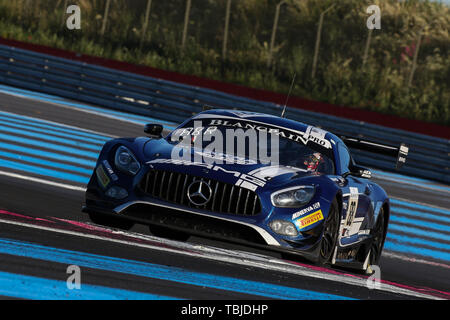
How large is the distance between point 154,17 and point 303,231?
34118mm

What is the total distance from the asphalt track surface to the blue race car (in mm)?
286

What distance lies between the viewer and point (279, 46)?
37.4 metres


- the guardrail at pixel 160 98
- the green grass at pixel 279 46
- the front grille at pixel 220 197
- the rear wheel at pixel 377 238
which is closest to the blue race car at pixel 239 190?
the front grille at pixel 220 197

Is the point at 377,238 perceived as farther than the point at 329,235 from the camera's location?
Yes

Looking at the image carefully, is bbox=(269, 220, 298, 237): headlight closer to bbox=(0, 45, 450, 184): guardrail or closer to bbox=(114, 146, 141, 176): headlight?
bbox=(114, 146, 141, 176): headlight

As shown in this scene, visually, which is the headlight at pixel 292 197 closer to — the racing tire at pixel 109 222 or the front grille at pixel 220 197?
the front grille at pixel 220 197

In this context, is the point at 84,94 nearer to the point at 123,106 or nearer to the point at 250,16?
the point at 123,106

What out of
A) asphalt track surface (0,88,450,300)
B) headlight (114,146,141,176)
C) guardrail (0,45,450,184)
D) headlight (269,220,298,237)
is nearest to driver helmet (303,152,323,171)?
asphalt track surface (0,88,450,300)

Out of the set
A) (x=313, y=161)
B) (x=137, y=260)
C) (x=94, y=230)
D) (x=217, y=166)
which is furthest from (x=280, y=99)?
(x=137, y=260)

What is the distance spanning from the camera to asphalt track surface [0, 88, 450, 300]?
6496 millimetres

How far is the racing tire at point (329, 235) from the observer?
26.3 ft

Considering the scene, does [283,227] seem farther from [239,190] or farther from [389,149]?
[389,149]

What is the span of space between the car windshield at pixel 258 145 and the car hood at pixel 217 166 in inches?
8.6

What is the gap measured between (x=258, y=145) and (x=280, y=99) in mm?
19002
